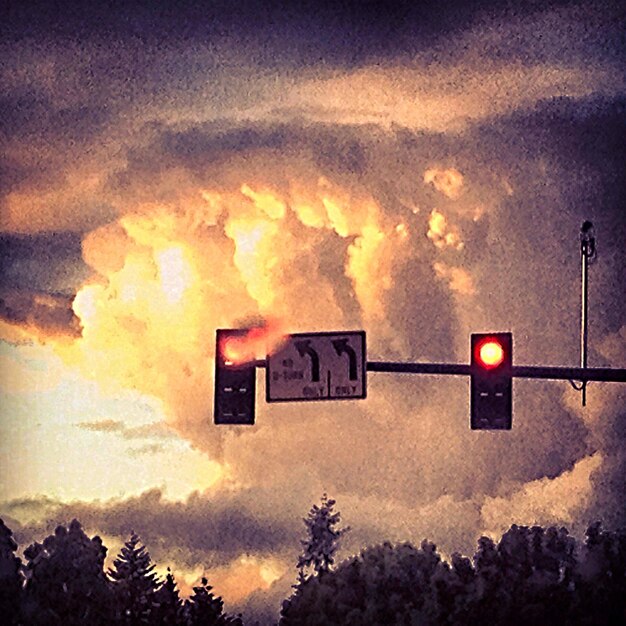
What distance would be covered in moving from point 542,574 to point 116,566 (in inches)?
512

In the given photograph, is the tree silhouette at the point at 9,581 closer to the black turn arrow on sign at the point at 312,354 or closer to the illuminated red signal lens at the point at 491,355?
the black turn arrow on sign at the point at 312,354

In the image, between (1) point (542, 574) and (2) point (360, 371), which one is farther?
(1) point (542, 574)

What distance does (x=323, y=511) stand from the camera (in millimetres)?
36406

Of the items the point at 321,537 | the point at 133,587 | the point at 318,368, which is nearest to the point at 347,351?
the point at 318,368

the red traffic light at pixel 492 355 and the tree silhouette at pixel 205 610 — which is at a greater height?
the red traffic light at pixel 492 355

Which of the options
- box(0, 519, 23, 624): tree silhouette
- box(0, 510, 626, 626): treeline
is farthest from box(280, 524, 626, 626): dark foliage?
box(0, 519, 23, 624): tree silhouette

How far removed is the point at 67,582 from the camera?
4866 cm

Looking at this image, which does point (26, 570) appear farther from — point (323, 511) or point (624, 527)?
point (624, 527)

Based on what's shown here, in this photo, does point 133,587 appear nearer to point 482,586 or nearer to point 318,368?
point 482,586

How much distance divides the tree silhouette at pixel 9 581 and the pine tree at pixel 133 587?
3.01 meters

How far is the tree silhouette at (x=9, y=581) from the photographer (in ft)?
146

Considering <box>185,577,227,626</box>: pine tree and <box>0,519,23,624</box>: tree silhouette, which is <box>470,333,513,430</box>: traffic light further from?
<box>0,519,23,624</box>: tree silhouette

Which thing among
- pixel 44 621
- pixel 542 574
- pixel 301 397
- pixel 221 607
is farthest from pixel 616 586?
pixel 301 397

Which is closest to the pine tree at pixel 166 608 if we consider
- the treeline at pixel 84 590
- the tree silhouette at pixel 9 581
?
the treeline at pixel 84 590
